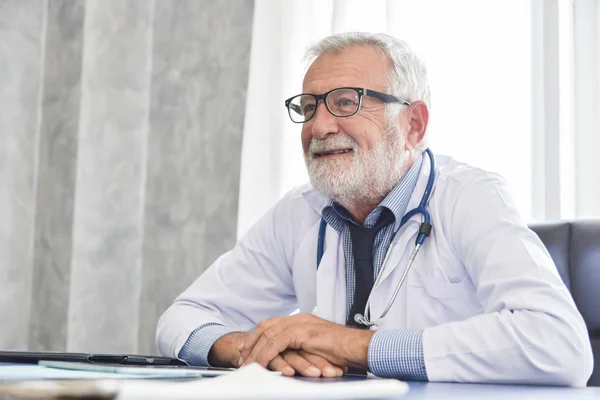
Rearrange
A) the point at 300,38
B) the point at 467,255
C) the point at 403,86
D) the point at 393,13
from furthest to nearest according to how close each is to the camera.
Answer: the point at 300,38, the point at 393,13, the point at 403,86, the point at 467,255

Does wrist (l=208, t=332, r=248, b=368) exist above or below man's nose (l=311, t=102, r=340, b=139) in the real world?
below

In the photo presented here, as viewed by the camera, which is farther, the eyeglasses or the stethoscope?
the eyeglasses

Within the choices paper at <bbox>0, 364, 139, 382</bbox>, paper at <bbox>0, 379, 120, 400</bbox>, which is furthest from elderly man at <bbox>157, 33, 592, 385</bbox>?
paper at <bbox>0, 379, 120, 400</bbox>

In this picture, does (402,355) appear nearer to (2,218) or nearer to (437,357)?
(437,357)

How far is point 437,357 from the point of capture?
1200mm

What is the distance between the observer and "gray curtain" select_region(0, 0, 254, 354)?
277 cm

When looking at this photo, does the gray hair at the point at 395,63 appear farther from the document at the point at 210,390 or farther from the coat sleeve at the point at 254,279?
the document at the point at 210,390

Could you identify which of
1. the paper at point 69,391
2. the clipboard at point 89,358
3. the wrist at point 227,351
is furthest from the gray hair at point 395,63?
the paper at point 69,391

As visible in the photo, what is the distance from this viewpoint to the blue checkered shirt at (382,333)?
1.21m

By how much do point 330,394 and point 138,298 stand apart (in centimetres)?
242

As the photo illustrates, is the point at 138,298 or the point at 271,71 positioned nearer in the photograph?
the point at 271,71

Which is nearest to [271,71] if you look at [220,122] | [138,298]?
[220,122]

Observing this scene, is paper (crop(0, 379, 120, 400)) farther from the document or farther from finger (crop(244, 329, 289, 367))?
finger (crop(244, 329, 289, 367))

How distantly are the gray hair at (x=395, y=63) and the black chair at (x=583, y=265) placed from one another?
460 millimetres
